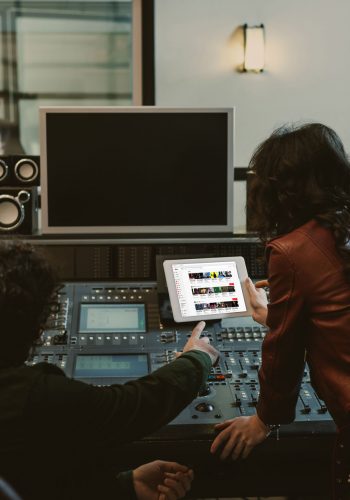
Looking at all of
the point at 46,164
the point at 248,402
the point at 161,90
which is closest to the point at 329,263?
the point at 248,402

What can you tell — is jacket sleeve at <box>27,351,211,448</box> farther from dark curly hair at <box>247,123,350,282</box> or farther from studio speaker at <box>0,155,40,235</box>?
studio speaker at <box>0,155,40,235</box>

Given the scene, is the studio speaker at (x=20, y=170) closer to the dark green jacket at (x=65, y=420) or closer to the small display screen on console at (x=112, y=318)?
the small display screen on console at (x=112, y=318)

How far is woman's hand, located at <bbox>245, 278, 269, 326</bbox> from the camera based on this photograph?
1.79 m

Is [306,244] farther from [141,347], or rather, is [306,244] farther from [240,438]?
[141,347]

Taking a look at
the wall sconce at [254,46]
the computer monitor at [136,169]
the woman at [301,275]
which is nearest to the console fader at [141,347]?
the woman at [301,275]

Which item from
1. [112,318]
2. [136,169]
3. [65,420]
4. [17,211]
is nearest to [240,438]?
[65,420]

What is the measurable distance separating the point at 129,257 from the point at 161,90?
98.8 inches

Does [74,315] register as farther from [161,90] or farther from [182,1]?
[182,1]

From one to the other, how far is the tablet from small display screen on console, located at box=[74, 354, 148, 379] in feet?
0.55

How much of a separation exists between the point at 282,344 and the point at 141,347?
0.56 meters

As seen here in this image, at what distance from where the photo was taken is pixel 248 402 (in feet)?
4.94

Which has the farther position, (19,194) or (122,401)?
(19,194)

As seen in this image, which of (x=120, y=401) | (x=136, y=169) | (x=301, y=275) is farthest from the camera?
(x=136, y=169)

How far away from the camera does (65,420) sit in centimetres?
104
